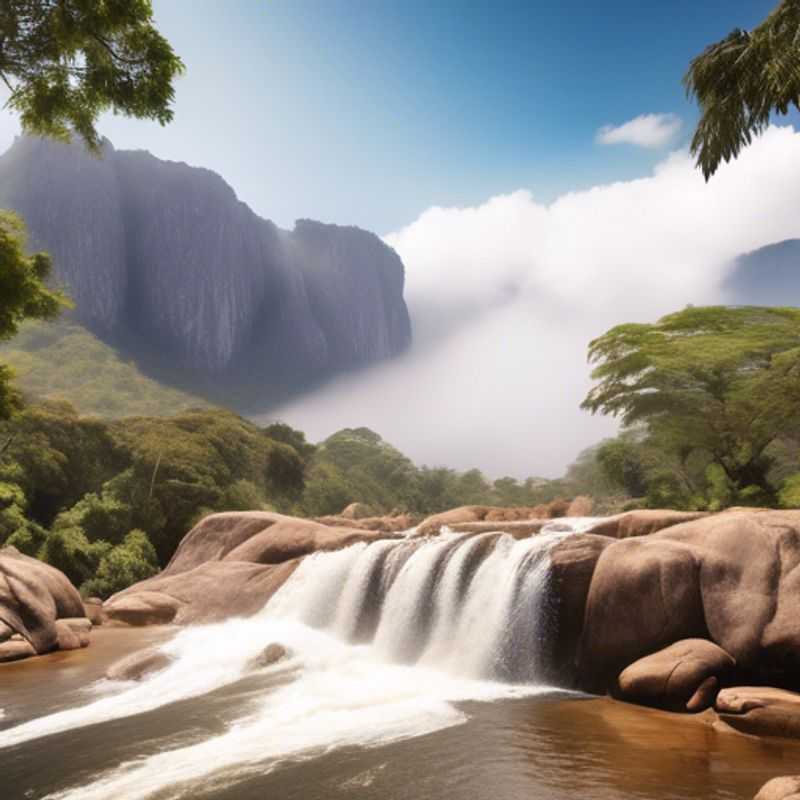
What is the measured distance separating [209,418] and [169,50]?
2963 centimetres

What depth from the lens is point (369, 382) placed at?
15312 cm

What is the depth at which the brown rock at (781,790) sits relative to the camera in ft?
17.0

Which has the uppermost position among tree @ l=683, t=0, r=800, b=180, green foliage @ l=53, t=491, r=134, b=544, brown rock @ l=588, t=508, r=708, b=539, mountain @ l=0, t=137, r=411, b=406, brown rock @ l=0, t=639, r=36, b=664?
mountain @ l=0, t=137, r=411, b=406

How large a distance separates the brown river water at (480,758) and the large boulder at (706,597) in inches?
46.8

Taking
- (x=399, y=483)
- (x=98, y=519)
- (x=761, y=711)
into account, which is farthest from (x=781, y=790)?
(x=399, y=483)

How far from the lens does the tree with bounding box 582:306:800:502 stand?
65.9 feet

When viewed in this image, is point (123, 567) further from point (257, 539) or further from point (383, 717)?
point (383, 717)

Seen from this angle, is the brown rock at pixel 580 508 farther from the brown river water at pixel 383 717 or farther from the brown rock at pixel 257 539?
the brown river water at pixel 383 717

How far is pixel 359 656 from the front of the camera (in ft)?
43.7

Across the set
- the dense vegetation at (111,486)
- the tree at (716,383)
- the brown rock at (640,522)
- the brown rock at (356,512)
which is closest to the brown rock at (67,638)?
the dense vegetation at (111,486)

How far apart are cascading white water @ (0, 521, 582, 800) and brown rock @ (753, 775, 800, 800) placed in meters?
3.98

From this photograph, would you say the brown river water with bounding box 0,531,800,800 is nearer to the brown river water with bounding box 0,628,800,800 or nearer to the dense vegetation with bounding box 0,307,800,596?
the brown river water with bounding box 0,628,800,800

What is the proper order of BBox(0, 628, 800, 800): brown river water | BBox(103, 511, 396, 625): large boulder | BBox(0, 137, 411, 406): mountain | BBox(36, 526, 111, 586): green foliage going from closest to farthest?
BBox(0, 628, 800, 800): brown river water
BBox(103, 511, 396, 625): large boulder
BBox(36, 526, 111, 586): green foliage
BBox(0, 137, 411, 406): mountain

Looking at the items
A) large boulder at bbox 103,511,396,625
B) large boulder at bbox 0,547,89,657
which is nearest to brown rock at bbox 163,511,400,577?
large boulder at bbox 103,511,396,625
